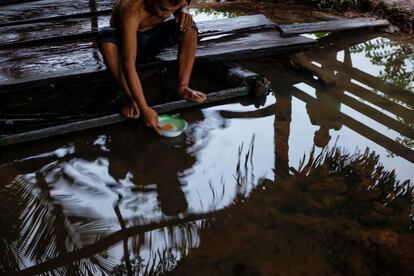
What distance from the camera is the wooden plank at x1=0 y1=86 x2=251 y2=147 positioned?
2627 millimetres

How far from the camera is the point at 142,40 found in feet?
9.73

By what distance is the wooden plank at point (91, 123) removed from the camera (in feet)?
8.62

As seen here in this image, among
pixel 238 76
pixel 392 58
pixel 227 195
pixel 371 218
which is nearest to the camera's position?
pixel 371 218

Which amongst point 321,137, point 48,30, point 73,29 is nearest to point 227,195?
point 321,137

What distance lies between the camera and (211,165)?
2553mm

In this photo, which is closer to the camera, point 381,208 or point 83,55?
point 381,208

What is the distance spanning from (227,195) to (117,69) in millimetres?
1257

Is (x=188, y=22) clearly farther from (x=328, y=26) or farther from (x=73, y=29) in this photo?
(x=328, y=26)

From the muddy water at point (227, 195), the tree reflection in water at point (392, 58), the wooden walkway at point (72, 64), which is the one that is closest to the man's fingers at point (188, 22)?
the wooden walkway at point (72, 64)

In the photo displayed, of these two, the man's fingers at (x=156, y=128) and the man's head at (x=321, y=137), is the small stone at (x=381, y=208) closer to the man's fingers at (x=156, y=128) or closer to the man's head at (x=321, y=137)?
the man's head at (x=321, y=137)

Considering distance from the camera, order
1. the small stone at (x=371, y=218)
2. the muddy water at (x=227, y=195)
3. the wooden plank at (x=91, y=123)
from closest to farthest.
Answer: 1. the muddy water at (x=227, y=195)
2. the small stone at (x=371, y=218)
3. the wooden plank at (x=91, y=123)

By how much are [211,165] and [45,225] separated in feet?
3.52

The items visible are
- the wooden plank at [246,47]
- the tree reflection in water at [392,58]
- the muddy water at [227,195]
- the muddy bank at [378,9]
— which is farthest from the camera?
the muddy bank at [378,9]

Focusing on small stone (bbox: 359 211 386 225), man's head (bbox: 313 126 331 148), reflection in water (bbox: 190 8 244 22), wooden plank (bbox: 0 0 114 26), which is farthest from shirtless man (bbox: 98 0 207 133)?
reflection in water (bbox: 190 8 244 22)
